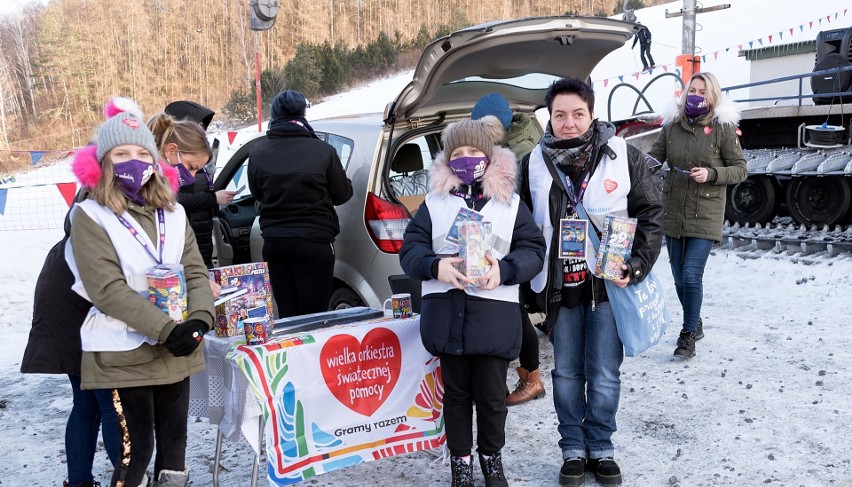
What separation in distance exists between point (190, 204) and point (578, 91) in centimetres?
230

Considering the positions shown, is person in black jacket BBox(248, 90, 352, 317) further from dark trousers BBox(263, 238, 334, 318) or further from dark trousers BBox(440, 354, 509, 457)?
dark trousers BBox(440, 354, 509, 457)

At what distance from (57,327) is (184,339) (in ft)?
2.38

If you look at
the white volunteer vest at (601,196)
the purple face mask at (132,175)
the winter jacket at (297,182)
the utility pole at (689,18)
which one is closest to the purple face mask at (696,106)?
the white volunteer vest at (601,196)

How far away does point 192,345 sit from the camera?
2.78 metres

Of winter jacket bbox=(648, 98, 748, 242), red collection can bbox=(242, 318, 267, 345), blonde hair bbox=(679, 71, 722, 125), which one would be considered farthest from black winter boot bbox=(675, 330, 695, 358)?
red collection can bbox=(242, 318, 267, 345)

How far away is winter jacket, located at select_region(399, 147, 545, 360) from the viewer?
3200mm

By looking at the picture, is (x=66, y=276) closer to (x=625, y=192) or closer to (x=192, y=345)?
(x=192, y=345)

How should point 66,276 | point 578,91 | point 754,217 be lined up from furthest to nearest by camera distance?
point 754,217 < point 578,91 < point 66,276

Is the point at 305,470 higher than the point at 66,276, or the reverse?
the point at 66,276

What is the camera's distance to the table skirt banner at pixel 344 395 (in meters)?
3.18

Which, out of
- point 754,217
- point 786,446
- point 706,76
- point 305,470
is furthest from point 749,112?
point 305,470

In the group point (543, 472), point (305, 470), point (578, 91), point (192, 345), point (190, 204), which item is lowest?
point (543, 472)

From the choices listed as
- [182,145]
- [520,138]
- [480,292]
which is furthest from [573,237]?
[182,145]

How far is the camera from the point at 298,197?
435cm
